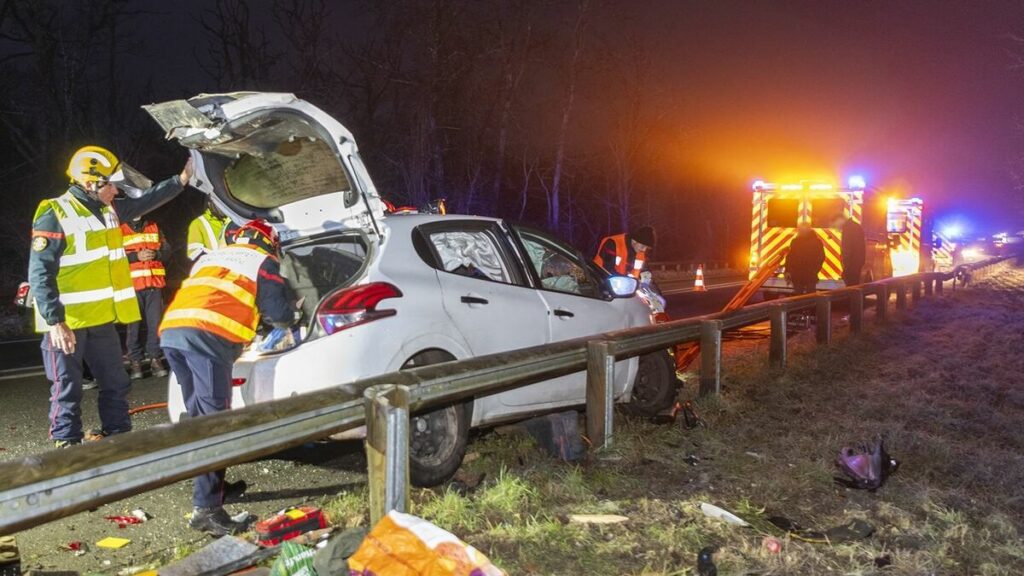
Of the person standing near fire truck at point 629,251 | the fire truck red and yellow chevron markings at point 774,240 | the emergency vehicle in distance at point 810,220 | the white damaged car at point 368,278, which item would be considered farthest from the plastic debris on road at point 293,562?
the fire truck red and yellow chevron markings at point 774,240

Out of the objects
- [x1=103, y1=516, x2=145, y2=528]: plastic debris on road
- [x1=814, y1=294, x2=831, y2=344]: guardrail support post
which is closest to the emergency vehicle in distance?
[x1=814, y1=294, x2=831, y2=344]: guardrail support post

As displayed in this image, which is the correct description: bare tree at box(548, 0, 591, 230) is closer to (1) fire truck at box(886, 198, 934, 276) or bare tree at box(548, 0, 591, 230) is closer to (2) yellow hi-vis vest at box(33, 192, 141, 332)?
(1) fire truck at box(886, 198, 934, 276)

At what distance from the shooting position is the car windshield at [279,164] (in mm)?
4344

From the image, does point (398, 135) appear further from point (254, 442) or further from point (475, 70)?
point (254, 442)

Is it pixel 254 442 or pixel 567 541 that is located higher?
pixel 254 442

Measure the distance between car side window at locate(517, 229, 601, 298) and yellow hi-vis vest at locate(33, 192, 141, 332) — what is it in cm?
285

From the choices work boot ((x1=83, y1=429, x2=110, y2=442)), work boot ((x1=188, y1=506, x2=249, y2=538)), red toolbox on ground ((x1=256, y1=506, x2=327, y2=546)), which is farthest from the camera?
work boot ((x1=83, y1=429, x2=110, y2=442))

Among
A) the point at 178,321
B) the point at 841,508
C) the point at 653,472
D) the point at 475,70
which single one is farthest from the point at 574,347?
the point at 475,70

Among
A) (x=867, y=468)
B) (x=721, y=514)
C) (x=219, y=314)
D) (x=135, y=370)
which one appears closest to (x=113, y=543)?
(x=219, y=314)

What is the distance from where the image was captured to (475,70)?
76.2 ft

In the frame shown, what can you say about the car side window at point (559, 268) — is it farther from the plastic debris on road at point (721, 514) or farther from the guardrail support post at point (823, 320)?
the guardrail support post at point (823, 320)

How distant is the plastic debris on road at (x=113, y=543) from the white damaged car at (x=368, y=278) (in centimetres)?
86

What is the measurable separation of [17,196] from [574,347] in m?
20.5

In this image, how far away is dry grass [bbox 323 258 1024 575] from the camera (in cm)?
318
